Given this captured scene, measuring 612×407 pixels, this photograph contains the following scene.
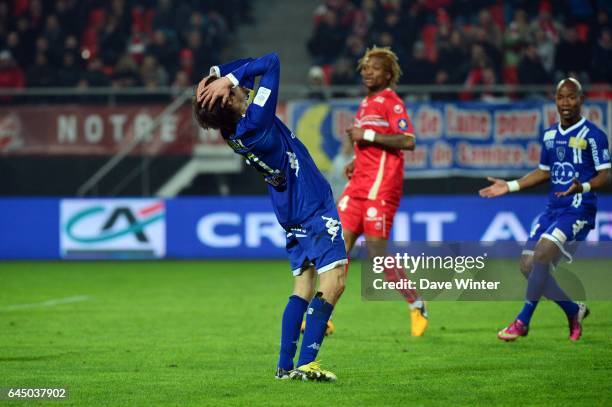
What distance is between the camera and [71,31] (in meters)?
22.5

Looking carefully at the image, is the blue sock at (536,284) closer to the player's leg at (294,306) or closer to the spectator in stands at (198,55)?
the player's leg at (294,306)

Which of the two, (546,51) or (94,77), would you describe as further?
(94,77)

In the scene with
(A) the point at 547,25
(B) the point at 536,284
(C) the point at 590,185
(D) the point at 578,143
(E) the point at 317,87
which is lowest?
(B) the point at 536,284

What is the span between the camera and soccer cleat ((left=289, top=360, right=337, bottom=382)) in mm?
7023

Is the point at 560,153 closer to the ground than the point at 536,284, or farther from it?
farther from it

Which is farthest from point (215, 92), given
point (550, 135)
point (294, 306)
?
point (550, 135)

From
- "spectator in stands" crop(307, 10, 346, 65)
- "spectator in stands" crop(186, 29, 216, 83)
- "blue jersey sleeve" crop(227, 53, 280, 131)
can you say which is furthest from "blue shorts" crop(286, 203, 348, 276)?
"spectator in stands" crop(307, 10, 346, 65)

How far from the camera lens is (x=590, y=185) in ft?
29.9

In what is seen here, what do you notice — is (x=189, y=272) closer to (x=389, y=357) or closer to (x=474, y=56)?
(x=474, y=56)

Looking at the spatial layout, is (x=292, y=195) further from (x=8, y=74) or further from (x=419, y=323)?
(x=8, y=74)

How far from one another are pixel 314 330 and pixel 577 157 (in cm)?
343

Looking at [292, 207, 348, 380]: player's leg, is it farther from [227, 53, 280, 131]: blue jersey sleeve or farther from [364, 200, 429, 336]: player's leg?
[364, 200, 429, 336]: player's leg

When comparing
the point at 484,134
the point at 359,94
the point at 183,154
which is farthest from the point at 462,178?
the point at 183,154

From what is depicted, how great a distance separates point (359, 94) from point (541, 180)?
8966 mm
